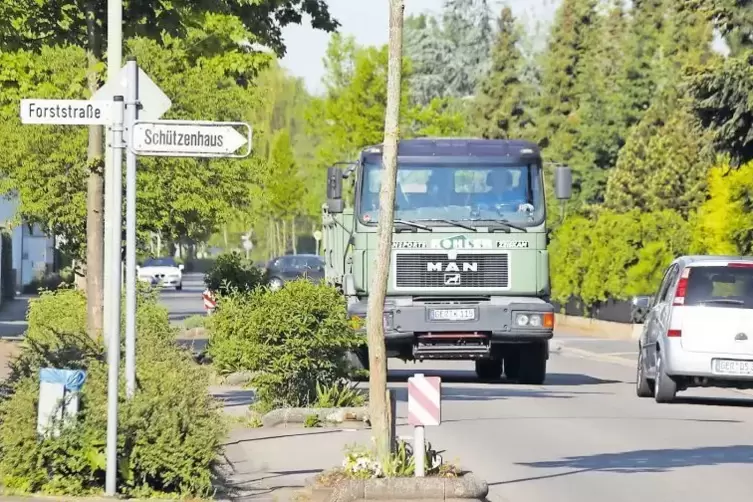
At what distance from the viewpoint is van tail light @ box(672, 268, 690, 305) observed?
19.5 metres

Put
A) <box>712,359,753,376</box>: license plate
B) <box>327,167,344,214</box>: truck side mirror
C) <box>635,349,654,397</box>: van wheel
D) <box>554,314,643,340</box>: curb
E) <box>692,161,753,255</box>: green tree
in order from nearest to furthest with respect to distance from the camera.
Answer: <box>712,359,753,376</box>: license plate, <box>635,349,654,397</box>: van wheel, <box>327,167,344,214</box>: truck side mirror, <box>692,161,753,255</box>: green tree, <box>554,314,643,340</box>: curb

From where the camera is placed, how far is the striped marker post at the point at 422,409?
10.4 m

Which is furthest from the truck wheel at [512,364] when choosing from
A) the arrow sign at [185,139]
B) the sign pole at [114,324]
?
the sign pole at [114,324]

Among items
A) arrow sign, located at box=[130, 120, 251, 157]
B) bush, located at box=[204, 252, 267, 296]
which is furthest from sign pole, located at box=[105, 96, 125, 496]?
bush, located at box=[204, 252, 267, 296]

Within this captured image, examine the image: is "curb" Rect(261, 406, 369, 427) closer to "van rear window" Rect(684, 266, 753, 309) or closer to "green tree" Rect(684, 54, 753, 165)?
"van rear window" Rect(684, 266, 753, 309)

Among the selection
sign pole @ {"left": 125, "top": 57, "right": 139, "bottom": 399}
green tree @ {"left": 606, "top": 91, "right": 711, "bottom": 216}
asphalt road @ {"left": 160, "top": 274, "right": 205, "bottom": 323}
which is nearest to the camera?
sign pole @ {"left": 125, "top": 57, "right": 139, "bottom": 399}

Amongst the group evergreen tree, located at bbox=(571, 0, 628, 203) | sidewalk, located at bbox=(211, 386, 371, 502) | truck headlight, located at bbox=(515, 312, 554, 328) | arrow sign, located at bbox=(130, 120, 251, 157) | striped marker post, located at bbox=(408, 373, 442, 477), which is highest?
evergreen tree, located at bbox=(571, 0, 628, 203)

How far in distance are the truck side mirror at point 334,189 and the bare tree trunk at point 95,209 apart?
16.7ft

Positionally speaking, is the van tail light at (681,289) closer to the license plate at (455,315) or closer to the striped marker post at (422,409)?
the license plate at (455,315)

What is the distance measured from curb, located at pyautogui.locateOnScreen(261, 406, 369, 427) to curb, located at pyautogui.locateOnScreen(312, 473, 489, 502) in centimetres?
584

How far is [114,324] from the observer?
997 centimetres

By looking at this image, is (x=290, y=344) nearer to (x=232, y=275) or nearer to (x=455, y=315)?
(x=455, y=315)

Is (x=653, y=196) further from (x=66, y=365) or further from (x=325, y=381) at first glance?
(x=66, y=365)

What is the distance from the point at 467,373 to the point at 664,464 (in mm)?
13647
